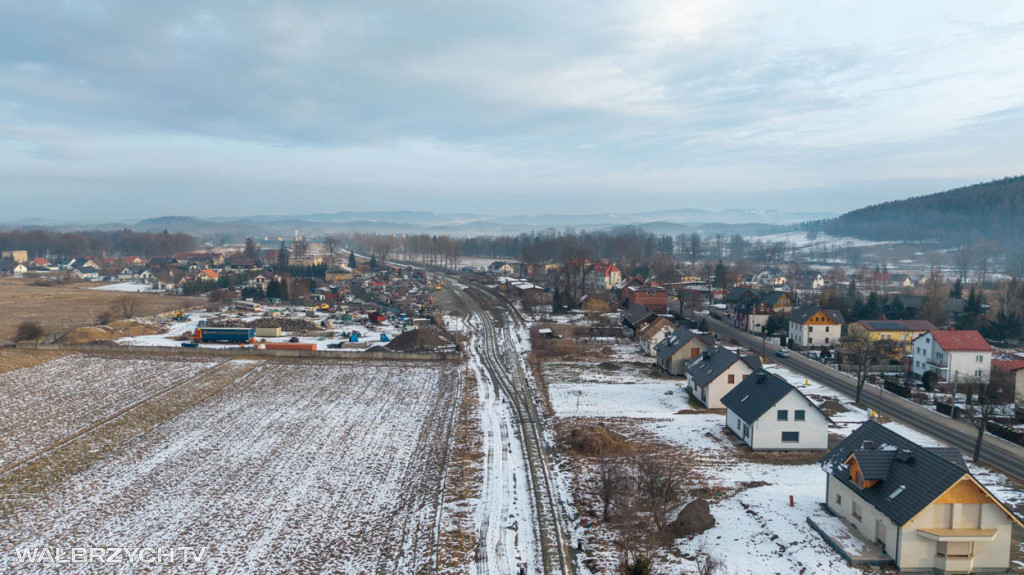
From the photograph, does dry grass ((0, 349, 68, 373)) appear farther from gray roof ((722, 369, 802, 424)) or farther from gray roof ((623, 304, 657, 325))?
gray roof ((623, 304, 657, 325))

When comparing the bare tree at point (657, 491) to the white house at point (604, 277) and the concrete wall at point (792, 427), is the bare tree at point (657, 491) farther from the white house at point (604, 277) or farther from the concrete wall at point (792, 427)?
the white house at point (604, 277)

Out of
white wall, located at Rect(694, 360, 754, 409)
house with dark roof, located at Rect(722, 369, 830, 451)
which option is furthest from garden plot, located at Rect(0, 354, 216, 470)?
→ white wall, located at Rect(694, 360, 754, 409)

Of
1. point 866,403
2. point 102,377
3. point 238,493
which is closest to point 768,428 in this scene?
point 866,403

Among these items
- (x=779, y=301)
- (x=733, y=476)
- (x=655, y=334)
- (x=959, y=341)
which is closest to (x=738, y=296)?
(x=779, y=301)

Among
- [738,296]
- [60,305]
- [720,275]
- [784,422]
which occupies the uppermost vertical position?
[720,275]

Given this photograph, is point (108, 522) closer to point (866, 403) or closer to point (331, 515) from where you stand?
point (331, 515)

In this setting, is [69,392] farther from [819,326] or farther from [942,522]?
[819,326]
